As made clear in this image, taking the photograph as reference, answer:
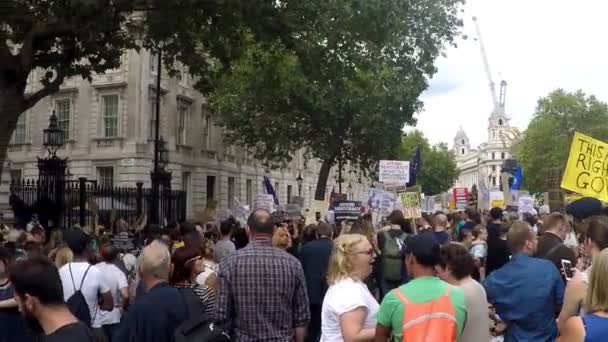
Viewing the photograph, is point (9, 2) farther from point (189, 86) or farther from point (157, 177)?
point (189, 86)

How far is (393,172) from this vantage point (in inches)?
866

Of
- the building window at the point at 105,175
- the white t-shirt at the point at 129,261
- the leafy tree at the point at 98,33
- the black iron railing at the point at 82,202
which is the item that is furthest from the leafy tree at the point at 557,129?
the white t-shirt at the point at 129,261

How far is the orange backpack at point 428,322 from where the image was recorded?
4457mm

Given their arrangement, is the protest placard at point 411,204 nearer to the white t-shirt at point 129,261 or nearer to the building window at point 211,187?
the white t-shirt at point 129,261

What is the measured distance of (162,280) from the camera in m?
5.21

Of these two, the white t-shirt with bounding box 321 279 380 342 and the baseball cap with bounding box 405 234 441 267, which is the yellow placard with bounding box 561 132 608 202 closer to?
the white t-shirt with bounding box 321 279 380 342

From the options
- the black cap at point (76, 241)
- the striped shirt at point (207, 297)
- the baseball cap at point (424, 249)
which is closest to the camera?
the baseball cap at point (424, 249)

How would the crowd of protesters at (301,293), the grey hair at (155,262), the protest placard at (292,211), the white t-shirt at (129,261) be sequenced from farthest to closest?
1. the protest placard at (292,211)
2. the white t-shirt at (129,261)
3. the grey hair at (155,262)
4. the crowd of protesters at (301,293)

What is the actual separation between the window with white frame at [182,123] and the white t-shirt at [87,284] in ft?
114

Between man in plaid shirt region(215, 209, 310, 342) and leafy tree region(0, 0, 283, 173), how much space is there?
729cm

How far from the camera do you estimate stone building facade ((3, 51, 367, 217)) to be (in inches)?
1506

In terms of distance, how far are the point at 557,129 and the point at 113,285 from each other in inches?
3118

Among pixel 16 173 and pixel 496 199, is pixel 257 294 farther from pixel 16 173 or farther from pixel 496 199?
pixel 16 173

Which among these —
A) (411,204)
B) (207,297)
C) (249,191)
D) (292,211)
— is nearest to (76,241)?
(207,297)
